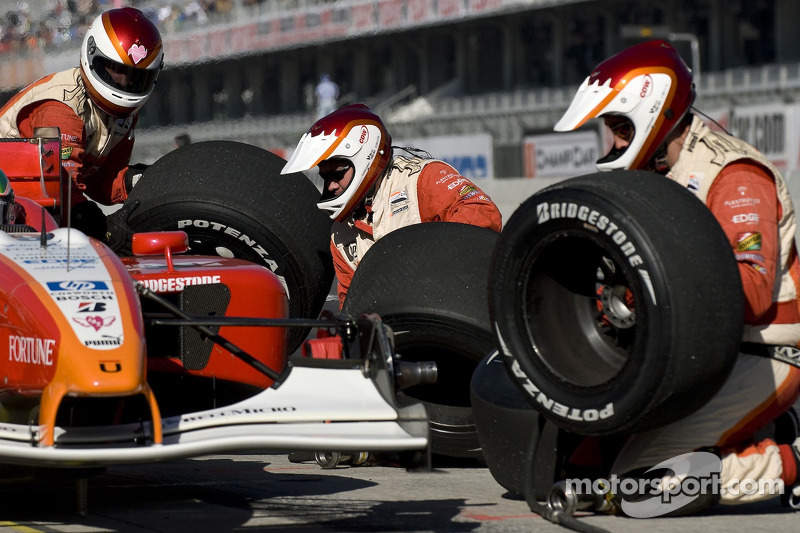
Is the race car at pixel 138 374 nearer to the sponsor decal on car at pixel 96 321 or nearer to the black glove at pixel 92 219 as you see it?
the sponsor decal on car at pixel 96 321

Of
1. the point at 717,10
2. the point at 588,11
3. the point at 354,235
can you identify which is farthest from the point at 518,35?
the point at 354,235

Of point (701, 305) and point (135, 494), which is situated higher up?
point (701, 305)

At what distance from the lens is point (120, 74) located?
7.10m

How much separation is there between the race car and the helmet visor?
2.21 metres

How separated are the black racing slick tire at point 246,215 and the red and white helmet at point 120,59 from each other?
56 cm

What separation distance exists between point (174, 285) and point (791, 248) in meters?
2.23

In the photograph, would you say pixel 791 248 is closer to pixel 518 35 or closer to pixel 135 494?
pixel 135 494

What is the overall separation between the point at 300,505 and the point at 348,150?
214 cm

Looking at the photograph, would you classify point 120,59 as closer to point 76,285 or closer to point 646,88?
point 76,285

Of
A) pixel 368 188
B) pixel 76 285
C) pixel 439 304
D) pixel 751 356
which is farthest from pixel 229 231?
pixel 751 356

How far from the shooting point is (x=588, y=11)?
34625mm

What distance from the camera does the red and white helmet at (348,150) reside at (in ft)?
20.7

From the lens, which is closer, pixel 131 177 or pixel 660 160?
pixel 660 160

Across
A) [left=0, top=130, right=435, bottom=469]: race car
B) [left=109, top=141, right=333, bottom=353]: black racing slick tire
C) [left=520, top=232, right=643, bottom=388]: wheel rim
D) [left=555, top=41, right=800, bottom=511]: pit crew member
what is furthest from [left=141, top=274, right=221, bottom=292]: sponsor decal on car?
[left=555, top=41, right=800, bottom=511]: pit crew member
